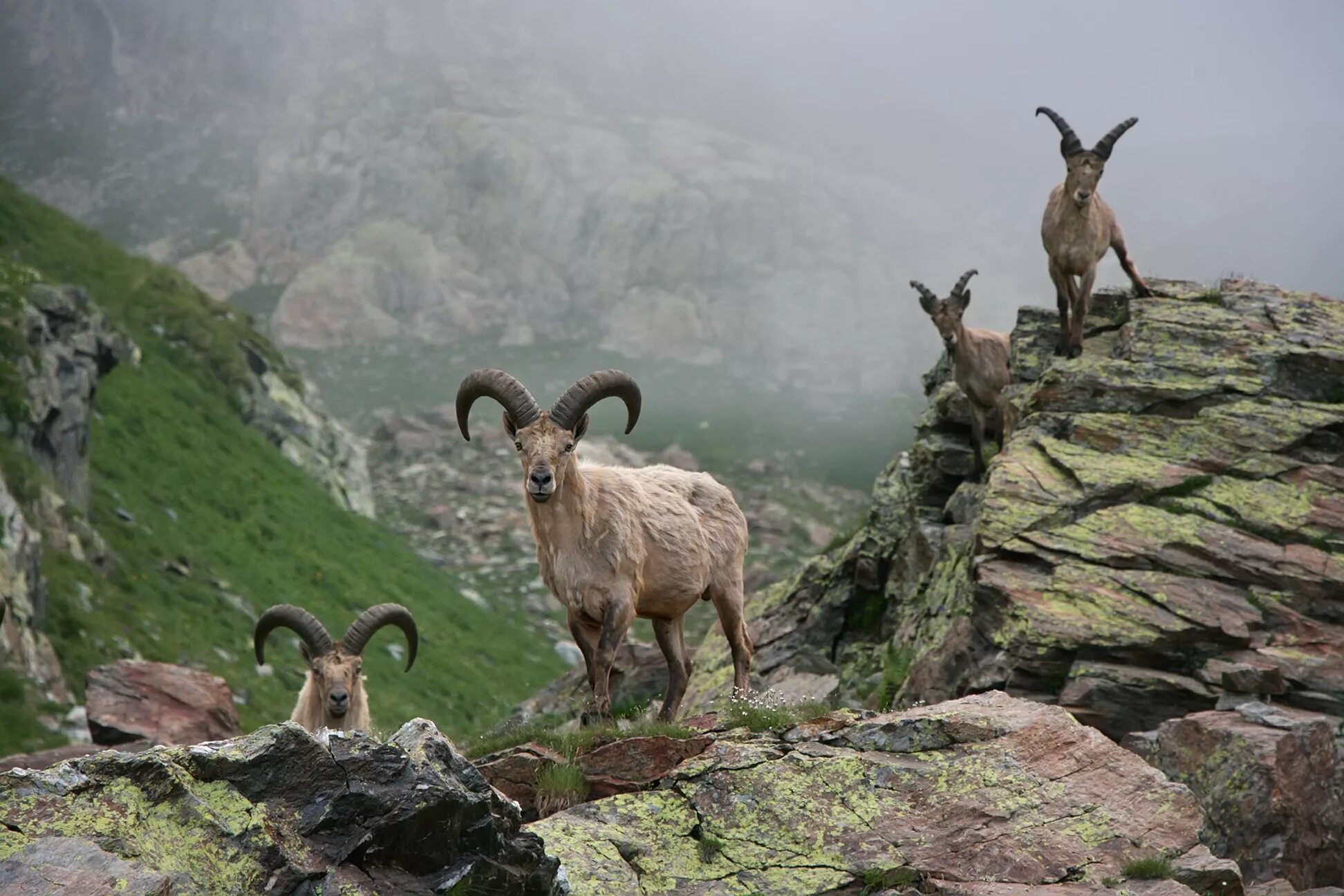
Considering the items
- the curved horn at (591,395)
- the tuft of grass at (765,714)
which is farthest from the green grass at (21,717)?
the tuft of grass at (765,714)

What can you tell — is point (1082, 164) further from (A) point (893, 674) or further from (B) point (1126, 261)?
(A) point (893, 674)

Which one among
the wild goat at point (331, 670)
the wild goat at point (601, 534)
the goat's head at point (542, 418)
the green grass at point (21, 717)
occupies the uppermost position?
the goat's head at point (542, 418)

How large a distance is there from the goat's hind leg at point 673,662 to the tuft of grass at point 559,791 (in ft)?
10.5

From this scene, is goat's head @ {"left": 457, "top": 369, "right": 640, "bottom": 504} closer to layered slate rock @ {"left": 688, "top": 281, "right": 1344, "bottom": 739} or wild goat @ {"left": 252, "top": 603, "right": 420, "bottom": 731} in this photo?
wild goat @ {"left": 252, "top": 603, "right": 420, "bottom": 731}

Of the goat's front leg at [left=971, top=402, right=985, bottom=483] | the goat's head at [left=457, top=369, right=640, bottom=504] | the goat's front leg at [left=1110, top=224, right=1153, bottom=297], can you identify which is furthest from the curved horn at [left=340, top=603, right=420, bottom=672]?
the goat's front leg at [left=1110, top=224, right=1153, bottom=297]

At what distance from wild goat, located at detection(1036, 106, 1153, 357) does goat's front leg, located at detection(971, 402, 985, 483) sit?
1.52m

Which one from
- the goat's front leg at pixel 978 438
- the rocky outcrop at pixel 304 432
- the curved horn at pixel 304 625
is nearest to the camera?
the curved horn at pixel 304 625

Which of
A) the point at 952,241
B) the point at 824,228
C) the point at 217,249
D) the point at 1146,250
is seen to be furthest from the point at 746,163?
the point at 217,249

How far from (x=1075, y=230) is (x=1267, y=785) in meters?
9.08

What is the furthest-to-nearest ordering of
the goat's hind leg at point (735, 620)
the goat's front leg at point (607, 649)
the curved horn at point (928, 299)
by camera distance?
the curved horn at point (928, 299) → the goat's hind leg at point (735, 620) → the goat's front leg at point (607, 649)

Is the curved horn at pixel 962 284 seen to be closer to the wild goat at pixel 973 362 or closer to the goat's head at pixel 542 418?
the wild goat at pixel 973 362

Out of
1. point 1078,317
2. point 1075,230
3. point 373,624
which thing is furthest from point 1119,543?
point 373,624

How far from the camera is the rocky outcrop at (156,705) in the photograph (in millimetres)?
17141

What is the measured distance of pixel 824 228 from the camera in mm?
123438
